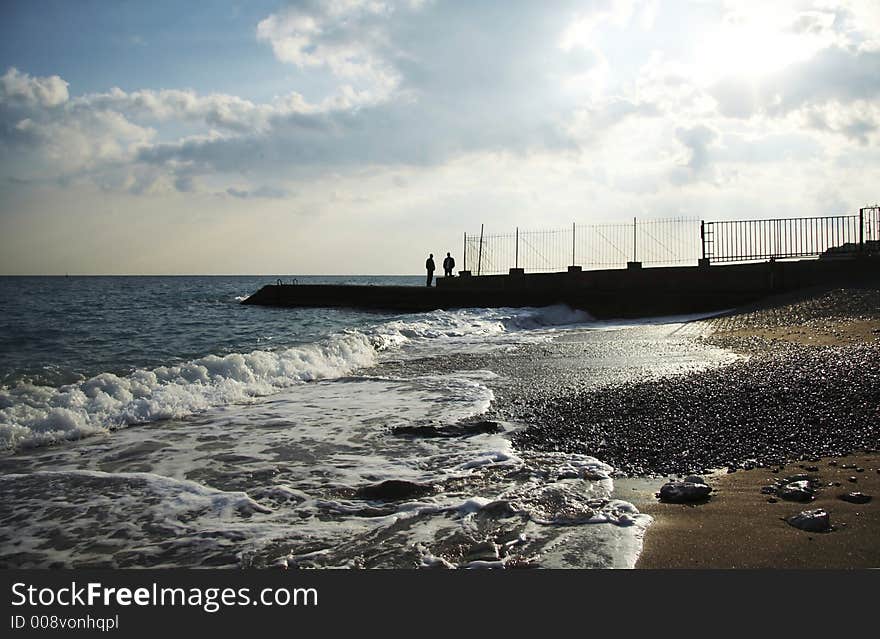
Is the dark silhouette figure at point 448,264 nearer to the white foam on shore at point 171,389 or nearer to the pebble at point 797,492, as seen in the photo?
the white foam on shore at point 171,389

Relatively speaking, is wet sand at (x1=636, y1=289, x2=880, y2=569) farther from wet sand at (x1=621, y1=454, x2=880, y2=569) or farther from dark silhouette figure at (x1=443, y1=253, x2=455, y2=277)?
dark silhouette figure at (x1=443, y1=253, x2=455, y2=277)

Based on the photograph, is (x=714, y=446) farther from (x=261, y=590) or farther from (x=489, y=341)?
(x=489, y=341)

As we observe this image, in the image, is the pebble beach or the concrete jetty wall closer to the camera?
the pebble beach

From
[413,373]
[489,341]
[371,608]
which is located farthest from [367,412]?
[489,341]

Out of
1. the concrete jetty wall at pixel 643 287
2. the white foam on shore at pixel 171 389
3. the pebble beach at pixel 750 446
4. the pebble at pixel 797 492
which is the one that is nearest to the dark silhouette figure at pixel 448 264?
the concrete jetty wall at pixel 643 287

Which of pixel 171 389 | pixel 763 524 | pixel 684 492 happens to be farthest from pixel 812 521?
pixel 171 389

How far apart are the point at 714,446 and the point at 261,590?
13.5ft

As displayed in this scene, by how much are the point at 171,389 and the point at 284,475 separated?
15.4ft

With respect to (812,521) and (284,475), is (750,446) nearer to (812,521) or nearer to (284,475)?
A: (812,521)

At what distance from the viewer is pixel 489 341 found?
16.0 m

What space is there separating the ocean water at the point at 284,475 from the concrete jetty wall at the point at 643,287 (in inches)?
456

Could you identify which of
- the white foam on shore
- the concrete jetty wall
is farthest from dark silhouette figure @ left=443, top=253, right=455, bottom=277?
the white foam on shore

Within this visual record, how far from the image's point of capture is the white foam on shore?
7.00 meters

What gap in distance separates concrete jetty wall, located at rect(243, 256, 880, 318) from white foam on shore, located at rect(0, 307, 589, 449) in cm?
949
